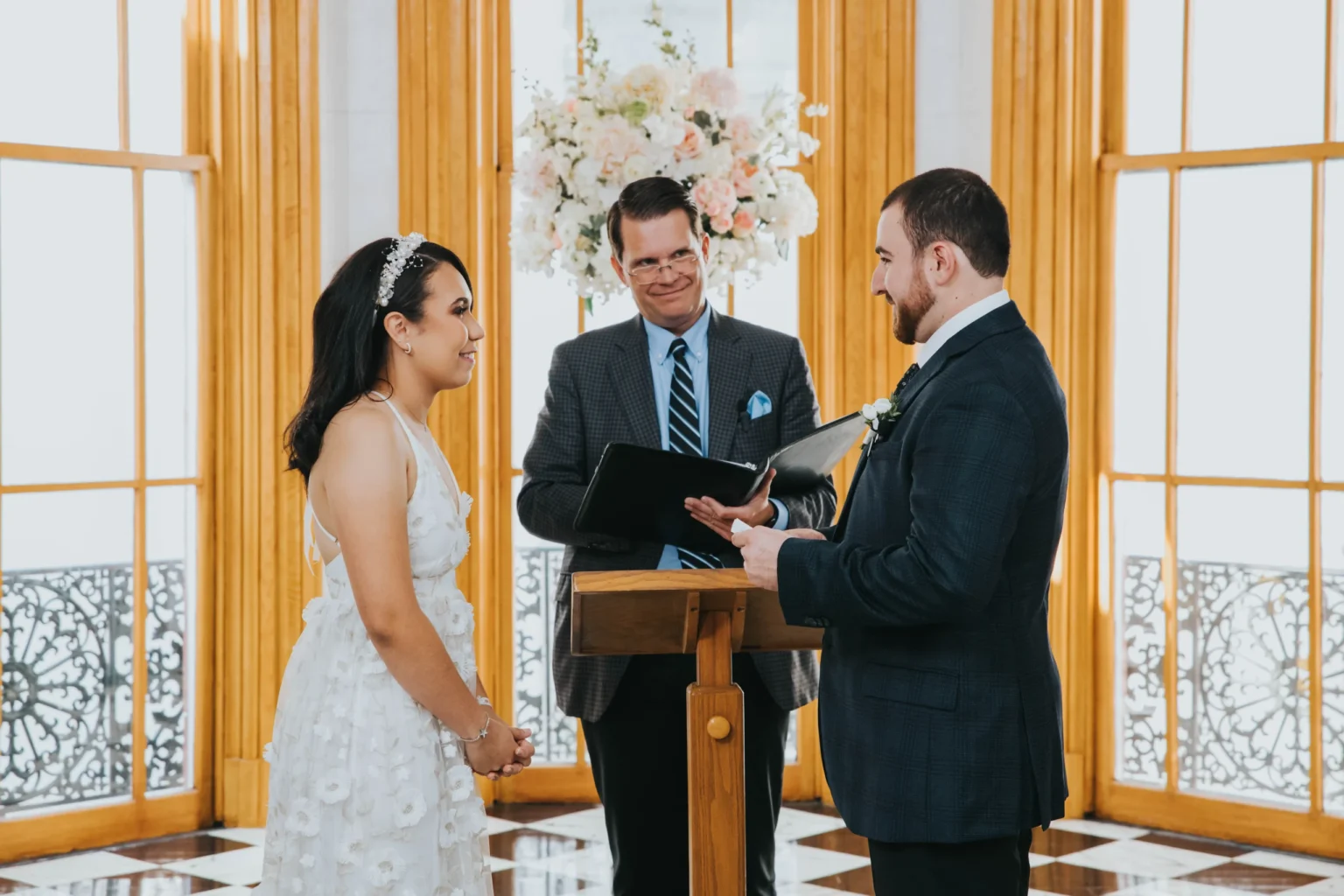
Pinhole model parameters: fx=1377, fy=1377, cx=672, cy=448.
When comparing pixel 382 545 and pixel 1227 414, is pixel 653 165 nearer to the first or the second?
pixel 382 545

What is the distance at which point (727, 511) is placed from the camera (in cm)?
244

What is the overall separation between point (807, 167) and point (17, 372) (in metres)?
2.59

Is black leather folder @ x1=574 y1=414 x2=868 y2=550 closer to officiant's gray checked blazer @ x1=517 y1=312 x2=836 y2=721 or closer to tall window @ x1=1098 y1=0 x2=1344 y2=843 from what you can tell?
officiant's gray checked blazer @ x1=517 y1=312 x2=836 y2=721

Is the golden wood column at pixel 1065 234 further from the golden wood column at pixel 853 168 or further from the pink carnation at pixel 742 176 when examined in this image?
the pink carnation at pixel 742 176

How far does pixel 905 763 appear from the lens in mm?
1957

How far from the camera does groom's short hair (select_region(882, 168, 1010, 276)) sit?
198 cm

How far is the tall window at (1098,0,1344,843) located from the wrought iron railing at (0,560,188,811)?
3031mm

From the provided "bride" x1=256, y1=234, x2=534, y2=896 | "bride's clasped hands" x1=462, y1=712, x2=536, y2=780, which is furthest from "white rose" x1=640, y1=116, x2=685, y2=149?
"bride's clasped hands" x1=462, y1=712, x2=536, y2=780

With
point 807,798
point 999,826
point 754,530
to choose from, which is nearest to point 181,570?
point 807,798

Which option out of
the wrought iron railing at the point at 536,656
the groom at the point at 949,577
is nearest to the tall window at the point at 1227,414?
the wrought iron railing at the point at 536,656

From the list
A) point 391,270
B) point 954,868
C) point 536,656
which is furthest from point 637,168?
point 536,656

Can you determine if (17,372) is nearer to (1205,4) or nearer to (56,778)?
(56,778)

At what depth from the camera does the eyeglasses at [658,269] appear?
2846mm

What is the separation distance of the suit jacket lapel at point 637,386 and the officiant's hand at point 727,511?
46 cm
